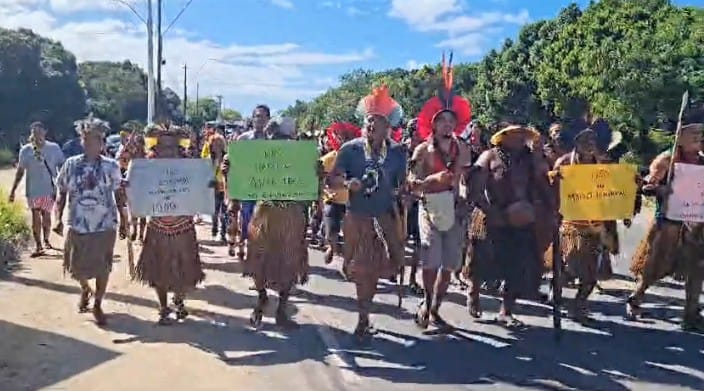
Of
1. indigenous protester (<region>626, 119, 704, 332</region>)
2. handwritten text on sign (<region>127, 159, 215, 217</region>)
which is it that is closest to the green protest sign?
handwritten text on sign (<region>127, 159, 215, 217</region>)

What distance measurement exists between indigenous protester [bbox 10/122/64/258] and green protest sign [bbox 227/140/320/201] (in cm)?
510

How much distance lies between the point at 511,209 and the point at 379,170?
51.7 inches

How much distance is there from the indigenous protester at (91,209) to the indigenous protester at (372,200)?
215 centimetres

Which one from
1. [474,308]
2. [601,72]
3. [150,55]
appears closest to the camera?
[474,308]

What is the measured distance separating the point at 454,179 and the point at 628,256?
6.01m

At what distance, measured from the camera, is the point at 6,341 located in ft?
24.3

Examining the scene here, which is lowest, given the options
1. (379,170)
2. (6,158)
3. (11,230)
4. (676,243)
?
(11,230)

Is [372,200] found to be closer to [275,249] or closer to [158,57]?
[275,249]

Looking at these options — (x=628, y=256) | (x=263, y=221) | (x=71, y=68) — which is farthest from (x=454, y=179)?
(x=71, y=68)

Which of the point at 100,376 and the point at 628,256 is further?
the point at 628,256

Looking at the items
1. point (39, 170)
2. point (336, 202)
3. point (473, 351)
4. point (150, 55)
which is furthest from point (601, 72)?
point (473, 351)

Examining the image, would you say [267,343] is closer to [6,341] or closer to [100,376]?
[100,376]

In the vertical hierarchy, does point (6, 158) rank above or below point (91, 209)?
above

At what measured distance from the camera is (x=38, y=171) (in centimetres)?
1213
